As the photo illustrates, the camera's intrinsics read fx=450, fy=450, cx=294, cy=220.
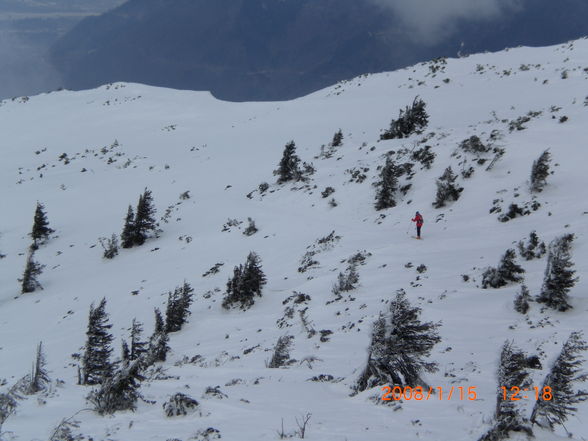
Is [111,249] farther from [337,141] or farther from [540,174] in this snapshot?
[540,174]

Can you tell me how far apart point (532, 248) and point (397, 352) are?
27.7ft

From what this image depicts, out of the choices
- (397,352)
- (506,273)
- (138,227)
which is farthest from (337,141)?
(397,352)

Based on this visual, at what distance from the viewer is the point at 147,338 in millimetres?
16938

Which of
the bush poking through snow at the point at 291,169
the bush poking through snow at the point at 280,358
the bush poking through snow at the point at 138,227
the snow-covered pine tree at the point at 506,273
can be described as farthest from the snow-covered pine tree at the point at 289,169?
the bush poking through snow at the point at 280,358

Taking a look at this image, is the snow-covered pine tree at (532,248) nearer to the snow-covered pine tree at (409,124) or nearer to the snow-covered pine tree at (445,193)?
the snow-covered pine tree at (445,193)

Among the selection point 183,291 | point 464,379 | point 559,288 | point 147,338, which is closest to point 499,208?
point 559,288

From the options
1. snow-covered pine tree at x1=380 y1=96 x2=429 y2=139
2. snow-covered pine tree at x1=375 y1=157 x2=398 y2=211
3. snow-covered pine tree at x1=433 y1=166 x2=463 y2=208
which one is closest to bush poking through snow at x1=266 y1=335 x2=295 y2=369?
snow-covered pine tree at x1=433 y1=166 x2=463 y2=208

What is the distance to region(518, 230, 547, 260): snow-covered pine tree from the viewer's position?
13.6 meters

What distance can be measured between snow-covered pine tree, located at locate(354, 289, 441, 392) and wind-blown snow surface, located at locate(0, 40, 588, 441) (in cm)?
63

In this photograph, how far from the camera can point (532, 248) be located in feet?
45.5

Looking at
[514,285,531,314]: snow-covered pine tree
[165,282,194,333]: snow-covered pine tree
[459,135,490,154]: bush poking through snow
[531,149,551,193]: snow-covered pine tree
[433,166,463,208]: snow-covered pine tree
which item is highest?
[459,135,490,154]: bush poking through snow

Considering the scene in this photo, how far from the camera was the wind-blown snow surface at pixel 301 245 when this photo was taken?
6.98 meters

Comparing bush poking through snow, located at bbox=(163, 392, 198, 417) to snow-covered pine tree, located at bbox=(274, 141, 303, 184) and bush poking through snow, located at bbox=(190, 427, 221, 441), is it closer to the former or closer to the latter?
bush poking through snow, located at bbox=(190, 427, 221, 441)

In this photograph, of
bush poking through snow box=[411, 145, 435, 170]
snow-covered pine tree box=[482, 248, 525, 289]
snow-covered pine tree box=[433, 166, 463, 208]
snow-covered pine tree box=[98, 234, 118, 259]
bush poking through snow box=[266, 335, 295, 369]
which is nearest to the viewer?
bush poking through snow box=[266, 335, 295, 369]
